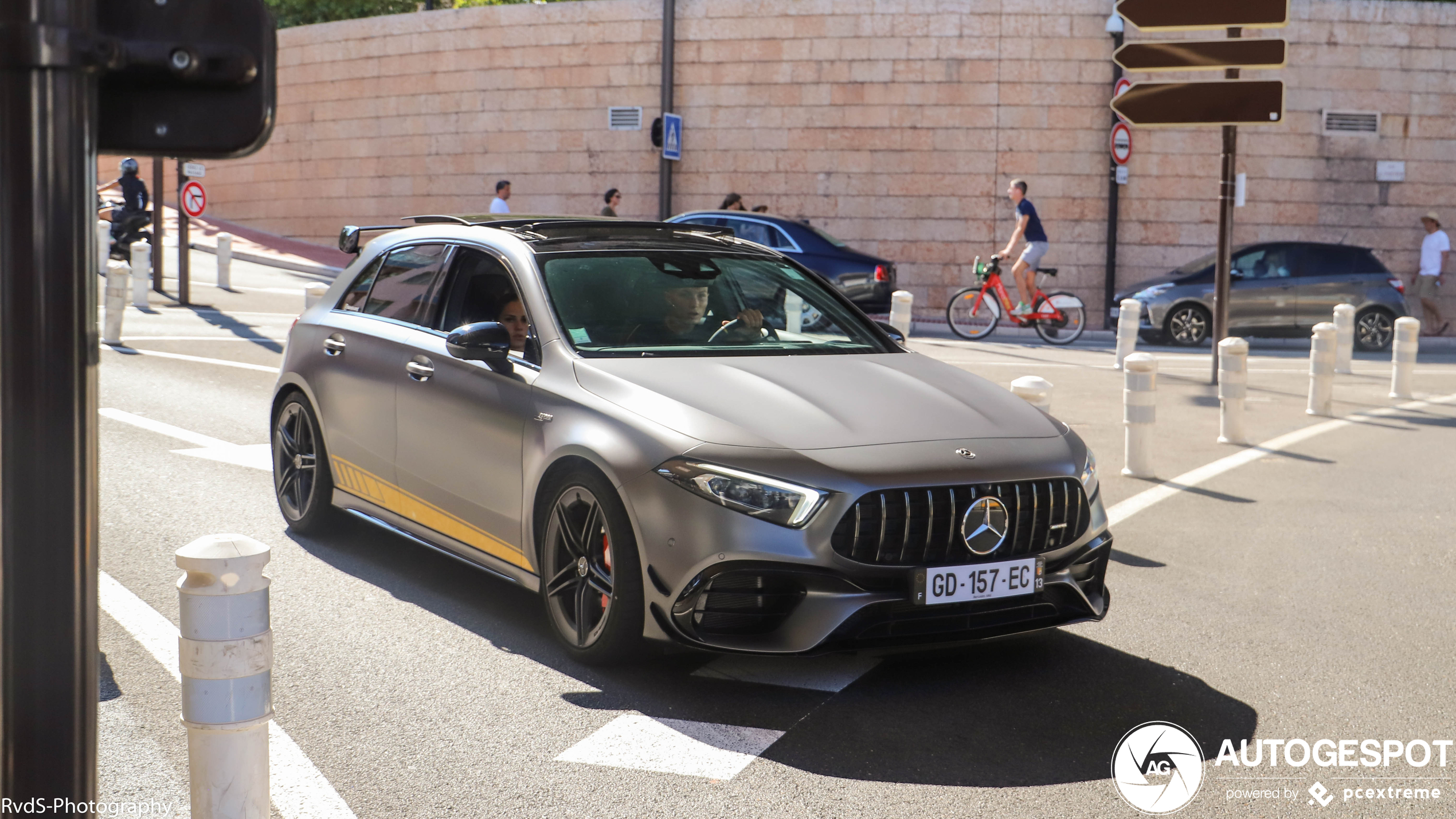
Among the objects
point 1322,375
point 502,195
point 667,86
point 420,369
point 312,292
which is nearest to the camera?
point 420,369

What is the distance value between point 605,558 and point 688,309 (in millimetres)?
1239

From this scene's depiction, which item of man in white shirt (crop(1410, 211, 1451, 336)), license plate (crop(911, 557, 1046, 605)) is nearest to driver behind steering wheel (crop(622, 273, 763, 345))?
license plate (crop(911, 557, 1046, 605))

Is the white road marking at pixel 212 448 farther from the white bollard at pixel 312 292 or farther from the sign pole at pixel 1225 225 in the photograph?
the sign pole at pixel 1225 225

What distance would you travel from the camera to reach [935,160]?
79.5ft

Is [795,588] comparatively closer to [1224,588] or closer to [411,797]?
[411,797]

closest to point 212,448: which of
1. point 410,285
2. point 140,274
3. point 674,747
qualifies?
point 410,285

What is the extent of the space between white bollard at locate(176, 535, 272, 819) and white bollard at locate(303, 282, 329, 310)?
28.2ft

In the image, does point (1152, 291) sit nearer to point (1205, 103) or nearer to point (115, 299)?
point (1205, 103)

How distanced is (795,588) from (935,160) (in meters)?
20.7

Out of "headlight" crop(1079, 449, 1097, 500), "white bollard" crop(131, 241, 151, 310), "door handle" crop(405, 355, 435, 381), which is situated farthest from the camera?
"white bollard" crop(131, 241, 151, 310)

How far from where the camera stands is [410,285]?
626 cm

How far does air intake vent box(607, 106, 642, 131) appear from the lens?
85.8ft

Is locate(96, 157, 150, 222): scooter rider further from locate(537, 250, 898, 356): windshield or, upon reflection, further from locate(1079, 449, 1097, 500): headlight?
locate(1079, 449, 1097, 500): headlight

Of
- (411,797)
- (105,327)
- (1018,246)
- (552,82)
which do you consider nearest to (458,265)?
(411,797)
